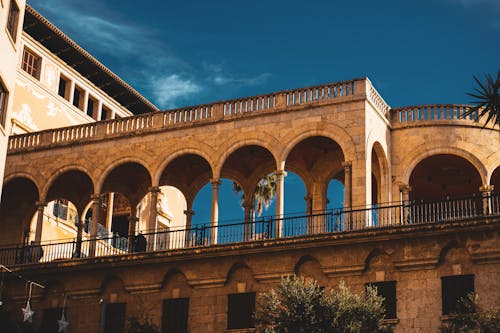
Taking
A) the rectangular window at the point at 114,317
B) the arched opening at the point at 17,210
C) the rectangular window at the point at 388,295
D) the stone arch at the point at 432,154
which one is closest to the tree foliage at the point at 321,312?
the rectangular window at the point at 388,295

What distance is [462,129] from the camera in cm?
3531

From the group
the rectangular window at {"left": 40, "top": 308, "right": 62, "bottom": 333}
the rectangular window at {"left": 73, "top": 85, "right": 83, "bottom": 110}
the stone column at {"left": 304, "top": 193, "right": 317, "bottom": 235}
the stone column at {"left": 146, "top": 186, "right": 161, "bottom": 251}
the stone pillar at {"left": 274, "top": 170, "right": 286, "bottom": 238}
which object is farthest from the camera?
the rectangular window at {"left": 73, "top": 85, "right": 83, "bottom": 110}

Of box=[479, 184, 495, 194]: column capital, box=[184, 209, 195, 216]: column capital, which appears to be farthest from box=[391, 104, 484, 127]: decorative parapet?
box=[184, 209, 195, 216]: column capital

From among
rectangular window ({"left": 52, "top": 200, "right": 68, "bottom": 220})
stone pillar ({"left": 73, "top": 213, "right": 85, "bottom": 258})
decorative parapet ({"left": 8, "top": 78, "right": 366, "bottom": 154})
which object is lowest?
stone pillar ({"left": 73, "top": 213, "right": 85, "bottom": 258})

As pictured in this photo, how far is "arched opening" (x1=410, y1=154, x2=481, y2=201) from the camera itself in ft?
121

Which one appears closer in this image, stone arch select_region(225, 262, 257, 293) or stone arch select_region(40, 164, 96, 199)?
stone arch select_region(225, 262, 257, 293)

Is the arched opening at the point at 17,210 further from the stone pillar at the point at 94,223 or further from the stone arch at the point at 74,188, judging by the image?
A: the stone pillar at the point at 94,223

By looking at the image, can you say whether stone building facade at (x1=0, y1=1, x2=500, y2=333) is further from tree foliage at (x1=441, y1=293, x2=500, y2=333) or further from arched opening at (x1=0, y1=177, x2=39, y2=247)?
tree foliage at (x1=441, y1=293, x2=500, y2=333)

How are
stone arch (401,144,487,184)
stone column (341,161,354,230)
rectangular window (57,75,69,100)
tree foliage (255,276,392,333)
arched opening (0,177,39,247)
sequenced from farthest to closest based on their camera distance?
rectangular window (57,75,69,100) < arched opening (0,177,39,247) < stone arch (401,144,487,184) < stone column (341,161,354,230) < tree foliage (255,276,392,333)

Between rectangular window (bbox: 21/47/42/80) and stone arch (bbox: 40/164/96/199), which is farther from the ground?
rectangular window (bbox: 21/47/42/80)

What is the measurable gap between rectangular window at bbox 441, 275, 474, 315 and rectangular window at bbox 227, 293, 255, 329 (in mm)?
6331

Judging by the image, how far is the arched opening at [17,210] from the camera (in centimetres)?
4175

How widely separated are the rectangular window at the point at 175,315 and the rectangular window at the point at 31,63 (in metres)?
16.9

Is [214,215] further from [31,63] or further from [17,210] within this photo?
[31,63]
